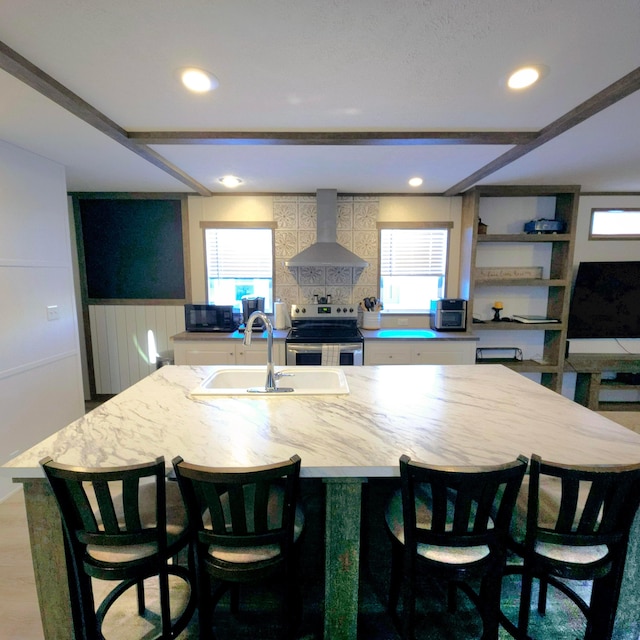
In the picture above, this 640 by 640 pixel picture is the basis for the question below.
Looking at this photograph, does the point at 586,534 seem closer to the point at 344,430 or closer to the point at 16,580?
the point at 344,430

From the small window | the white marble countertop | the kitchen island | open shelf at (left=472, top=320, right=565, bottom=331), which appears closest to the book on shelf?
open shelf at (left=472, top=320, right=565, bottom=331)

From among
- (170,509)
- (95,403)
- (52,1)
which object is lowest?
(95,403)

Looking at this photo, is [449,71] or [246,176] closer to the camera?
[449,71]

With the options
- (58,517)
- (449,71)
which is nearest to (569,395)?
(449,71)

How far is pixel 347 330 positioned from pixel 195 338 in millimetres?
1560

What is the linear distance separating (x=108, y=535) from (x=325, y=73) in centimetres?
198

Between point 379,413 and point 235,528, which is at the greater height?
point 379,413

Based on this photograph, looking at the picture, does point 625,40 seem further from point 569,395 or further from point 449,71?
point 569,395

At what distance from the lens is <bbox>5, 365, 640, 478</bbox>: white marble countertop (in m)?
1.16

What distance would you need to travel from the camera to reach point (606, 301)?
3.77 meters

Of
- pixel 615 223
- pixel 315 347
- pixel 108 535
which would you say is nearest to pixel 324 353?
pixel 315 347

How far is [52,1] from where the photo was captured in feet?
3.86

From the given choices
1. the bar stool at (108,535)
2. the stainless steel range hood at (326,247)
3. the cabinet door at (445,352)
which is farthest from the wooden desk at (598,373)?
the bar stool at (108,535)

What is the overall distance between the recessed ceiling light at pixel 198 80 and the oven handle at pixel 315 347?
2196mm
